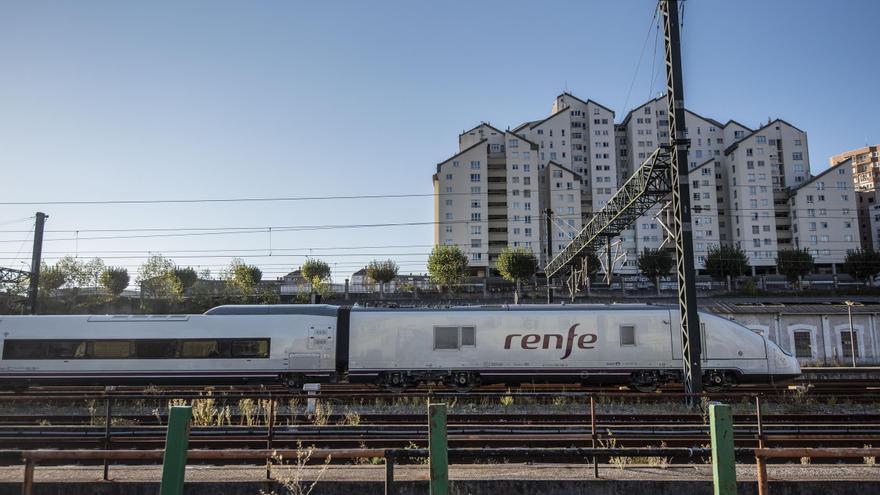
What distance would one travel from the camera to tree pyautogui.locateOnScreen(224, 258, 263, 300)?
172 ft

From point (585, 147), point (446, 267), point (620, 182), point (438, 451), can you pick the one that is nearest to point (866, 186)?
point (620, 182)

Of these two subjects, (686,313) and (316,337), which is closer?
(686,313)

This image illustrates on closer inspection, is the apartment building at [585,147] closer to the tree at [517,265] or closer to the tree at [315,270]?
the tree at [517,265]

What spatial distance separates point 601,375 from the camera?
1806 centimetres

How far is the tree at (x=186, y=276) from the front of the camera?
55188 millimetres

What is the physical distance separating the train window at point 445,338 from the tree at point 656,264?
1936 inches

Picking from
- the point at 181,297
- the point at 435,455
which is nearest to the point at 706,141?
the point at 181,297

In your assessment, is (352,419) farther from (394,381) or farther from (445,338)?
(445,338)

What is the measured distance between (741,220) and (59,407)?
83628 mm

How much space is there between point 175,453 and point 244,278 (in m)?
51.6

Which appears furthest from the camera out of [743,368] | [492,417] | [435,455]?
[743,368]

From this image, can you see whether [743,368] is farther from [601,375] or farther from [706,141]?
[706,141]

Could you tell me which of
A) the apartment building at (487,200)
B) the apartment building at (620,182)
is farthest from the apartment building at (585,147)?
the apartment building at (487,200)

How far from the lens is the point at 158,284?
51344 mm
